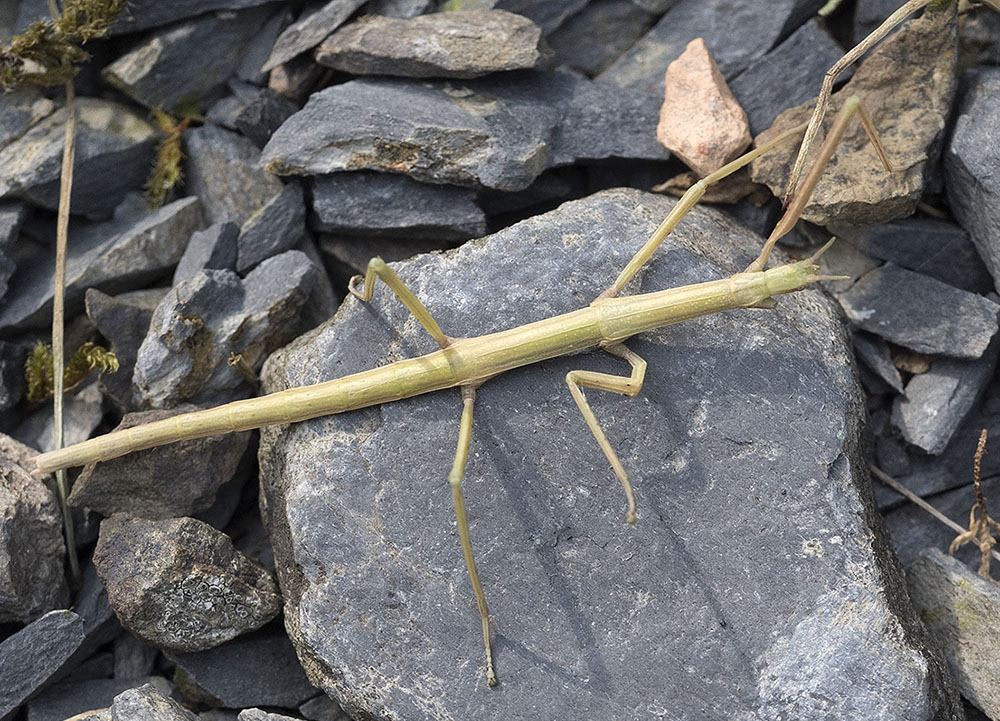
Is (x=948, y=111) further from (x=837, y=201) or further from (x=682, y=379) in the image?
(x=682, y=379)

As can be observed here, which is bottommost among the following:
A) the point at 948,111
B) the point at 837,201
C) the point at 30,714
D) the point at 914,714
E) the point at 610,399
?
the point at 30,714

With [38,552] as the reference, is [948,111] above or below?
above

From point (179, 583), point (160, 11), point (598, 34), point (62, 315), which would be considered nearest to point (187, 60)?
point (160, 11)

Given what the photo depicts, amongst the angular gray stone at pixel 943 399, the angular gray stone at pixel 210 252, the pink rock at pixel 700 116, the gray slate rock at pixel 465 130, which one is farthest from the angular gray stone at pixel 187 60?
the angular gray stone at pixel 943 399

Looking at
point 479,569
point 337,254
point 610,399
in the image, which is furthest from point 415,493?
point 337,254

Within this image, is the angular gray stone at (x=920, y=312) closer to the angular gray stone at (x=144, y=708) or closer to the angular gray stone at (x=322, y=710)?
the angular gray stone at (x=322, y=710)

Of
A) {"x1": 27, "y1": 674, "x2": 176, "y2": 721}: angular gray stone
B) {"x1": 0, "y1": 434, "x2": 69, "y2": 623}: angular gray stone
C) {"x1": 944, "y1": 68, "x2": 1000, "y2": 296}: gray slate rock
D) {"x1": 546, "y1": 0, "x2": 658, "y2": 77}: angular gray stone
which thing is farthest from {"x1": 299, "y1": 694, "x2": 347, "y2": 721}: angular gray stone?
{"x1": 944, "y1": 68, "x2": 1000, "y2": 296}: gray slate rock

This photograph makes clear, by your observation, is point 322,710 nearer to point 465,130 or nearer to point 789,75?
point 465,130
